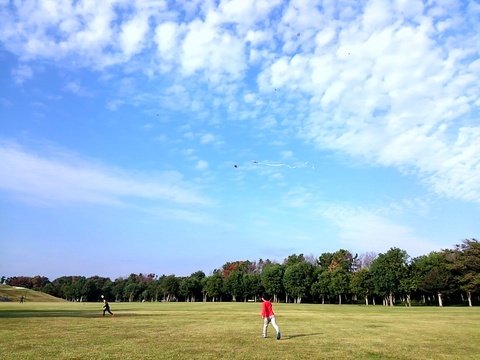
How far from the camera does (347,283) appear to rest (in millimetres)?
124188

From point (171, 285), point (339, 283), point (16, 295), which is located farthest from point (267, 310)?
point (171, 285)

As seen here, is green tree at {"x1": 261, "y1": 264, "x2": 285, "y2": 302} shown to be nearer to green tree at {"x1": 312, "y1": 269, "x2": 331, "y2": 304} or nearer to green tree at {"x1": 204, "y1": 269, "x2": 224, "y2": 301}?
green tree at {"x1": 312, "y1": 269, "x2": 331, "y2": 304}

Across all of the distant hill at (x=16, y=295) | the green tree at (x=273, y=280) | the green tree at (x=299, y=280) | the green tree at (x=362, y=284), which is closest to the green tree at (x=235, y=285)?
the green tree at (x=273, y=280)

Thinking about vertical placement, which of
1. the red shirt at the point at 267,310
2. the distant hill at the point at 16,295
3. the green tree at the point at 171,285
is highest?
the green tree at the point at 171,285

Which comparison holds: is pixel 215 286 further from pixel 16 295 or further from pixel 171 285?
pixel 16 295

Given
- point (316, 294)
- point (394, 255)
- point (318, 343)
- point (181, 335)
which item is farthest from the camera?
point (316, 294)

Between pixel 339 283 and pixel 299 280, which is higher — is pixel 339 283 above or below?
below

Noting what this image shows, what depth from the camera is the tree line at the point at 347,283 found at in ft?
350

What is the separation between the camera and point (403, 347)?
65.0ft

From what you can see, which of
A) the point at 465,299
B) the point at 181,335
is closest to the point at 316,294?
the point at 465,299

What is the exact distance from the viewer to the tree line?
106625 mm

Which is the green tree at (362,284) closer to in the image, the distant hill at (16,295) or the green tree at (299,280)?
the green tree at (299,280)

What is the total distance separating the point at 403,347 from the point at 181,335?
42.7 ft

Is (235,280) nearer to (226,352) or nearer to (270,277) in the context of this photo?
(270,277)
